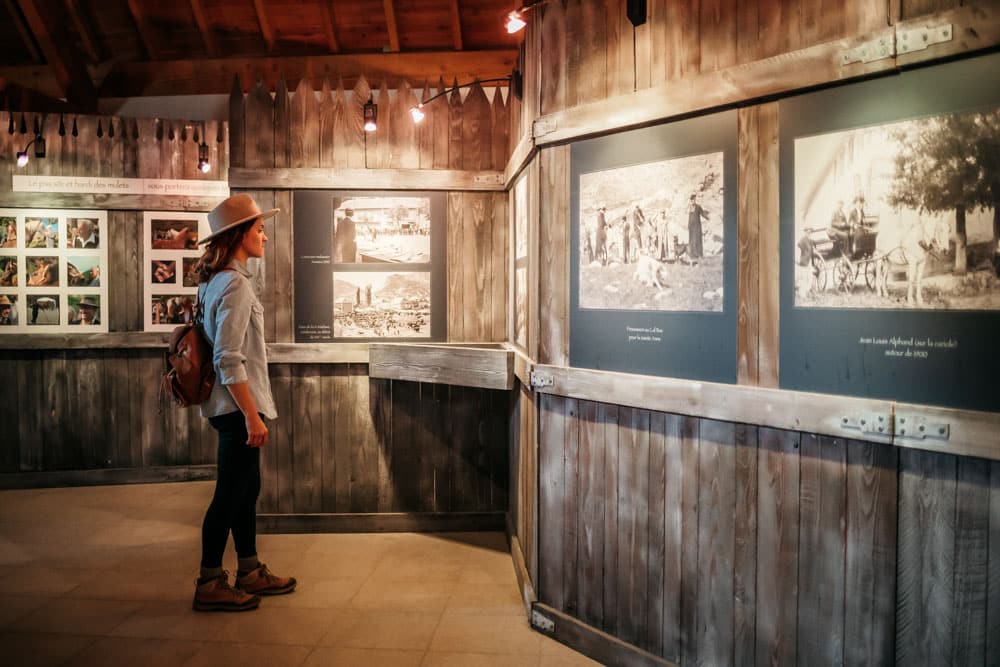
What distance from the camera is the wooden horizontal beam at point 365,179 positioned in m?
4.67

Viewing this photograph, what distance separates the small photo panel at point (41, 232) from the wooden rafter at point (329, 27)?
119 inches

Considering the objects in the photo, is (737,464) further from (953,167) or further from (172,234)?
(172,234)

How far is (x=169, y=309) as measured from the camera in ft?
20.3

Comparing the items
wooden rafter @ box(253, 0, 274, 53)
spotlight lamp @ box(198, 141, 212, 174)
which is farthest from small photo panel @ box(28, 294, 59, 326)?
wooden rafter @ box(253, 0, 274, 53)

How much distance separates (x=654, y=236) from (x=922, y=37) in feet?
3.61

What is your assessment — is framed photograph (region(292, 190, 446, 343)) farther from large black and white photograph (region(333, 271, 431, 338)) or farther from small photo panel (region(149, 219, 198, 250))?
small photo panel (region(149, 219, 198, 250))

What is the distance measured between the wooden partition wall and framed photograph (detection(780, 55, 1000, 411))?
0.22 ft

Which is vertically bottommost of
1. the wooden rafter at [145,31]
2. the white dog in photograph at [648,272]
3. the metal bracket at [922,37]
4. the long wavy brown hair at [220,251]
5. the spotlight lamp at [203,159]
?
the white dog in photograph at [648,272]

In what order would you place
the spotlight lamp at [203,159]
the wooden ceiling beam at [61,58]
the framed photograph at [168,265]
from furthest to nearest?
the wooden ceiling beam at [61,58] → the framed photograph at [168,265] → the spotlight lamp at [203,159]

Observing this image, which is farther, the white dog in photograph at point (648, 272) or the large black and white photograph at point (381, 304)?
the large black and white photograph at point (381, 304)

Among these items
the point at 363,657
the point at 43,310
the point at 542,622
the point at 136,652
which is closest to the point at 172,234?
the point at 43,310

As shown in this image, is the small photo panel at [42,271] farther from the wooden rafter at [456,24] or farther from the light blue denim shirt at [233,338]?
the wooden rafter at [456,24]

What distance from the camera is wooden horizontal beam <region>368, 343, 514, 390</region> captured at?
12.8ft

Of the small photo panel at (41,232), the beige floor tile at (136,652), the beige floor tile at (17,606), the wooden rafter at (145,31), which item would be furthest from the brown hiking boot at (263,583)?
the wooden rafter at (145,31)
